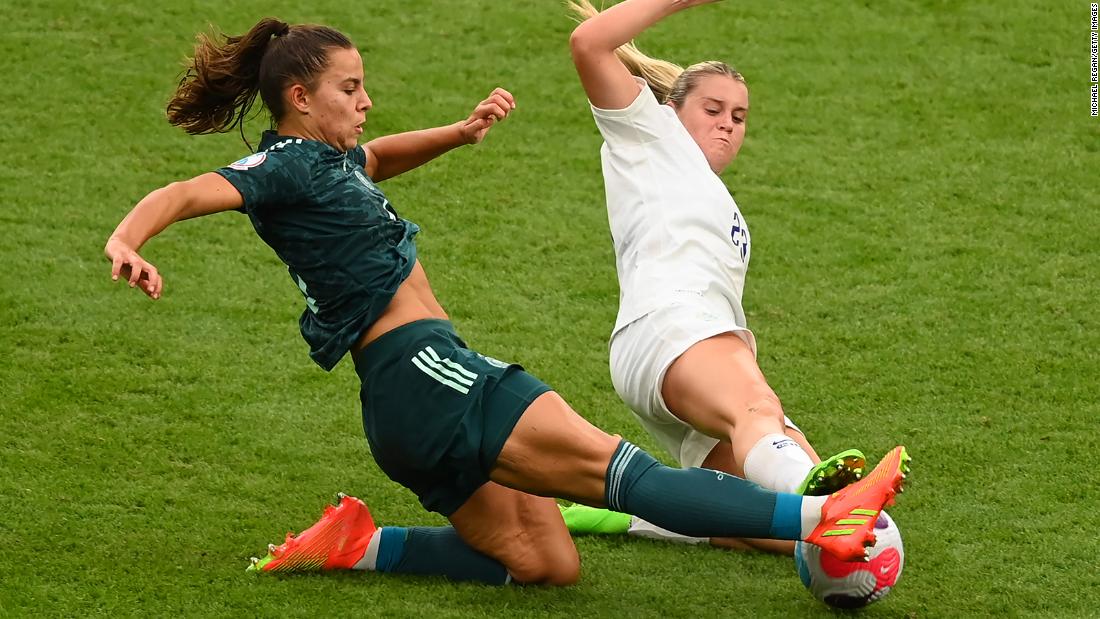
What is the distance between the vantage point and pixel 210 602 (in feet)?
12.2

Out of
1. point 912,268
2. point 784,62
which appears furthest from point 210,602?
point 784,62

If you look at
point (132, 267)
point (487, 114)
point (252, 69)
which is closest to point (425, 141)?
point (487, 114)

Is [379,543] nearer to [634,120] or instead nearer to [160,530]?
[160,530]

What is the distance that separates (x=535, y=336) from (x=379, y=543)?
1.85m

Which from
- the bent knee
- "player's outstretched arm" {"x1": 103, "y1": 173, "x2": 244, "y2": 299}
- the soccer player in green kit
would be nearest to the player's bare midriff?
the soccer player in green kit

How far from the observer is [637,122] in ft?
13.5

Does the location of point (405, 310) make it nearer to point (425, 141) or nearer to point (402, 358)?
point (402, 358)

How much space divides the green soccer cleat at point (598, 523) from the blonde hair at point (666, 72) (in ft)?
4.05

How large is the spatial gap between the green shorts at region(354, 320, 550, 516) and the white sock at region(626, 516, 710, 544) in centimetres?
85

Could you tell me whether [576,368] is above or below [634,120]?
below

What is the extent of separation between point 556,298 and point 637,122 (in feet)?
6.70

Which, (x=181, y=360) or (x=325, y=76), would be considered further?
(x=181, y=360)

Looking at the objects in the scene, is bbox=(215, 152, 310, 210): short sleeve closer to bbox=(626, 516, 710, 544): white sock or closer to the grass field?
the grass field

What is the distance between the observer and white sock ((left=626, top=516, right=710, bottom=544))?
4308 mm
